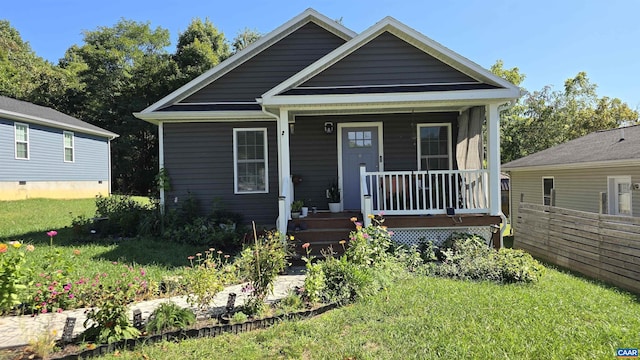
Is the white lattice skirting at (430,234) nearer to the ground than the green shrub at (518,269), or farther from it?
farther from it

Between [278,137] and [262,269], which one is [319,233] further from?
[262,269]

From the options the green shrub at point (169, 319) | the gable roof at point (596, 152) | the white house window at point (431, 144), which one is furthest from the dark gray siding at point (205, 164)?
the gable roof at point (596, 152)

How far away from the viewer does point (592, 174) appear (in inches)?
498

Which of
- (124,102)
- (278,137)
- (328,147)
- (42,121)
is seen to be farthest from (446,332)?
(124,102)

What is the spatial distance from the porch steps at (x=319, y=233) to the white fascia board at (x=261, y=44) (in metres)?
4.75

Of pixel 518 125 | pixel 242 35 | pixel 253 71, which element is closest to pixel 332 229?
pixel 253 71

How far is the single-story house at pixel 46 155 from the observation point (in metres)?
15.6

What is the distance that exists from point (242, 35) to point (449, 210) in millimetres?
31919

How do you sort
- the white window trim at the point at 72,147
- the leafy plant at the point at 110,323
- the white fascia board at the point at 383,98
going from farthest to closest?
the white window trim at the point at 72,147, the white fascia board at the point at 383,98, the leafy plant at the point at 110,323

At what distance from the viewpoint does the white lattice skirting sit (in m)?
7.81

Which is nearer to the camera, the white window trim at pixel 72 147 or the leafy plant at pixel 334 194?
the leafy plant at pixel 334 194

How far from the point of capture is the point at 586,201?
42.5 ft

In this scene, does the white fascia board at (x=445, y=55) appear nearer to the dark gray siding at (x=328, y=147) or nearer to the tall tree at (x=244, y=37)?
the dark gray siding at (x=328, y=147)

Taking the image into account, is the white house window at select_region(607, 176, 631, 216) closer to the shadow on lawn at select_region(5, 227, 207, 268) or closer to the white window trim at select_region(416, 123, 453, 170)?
the white window trim at select_region(416, 123, 453, 170)
